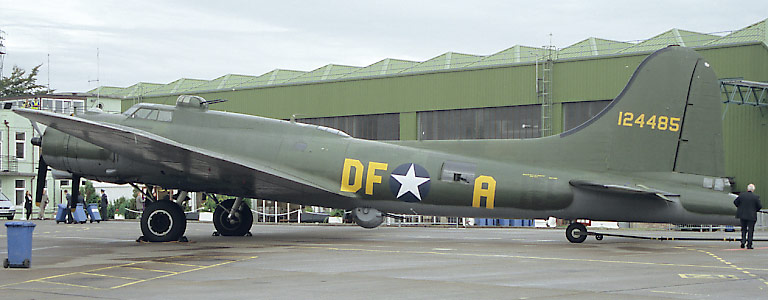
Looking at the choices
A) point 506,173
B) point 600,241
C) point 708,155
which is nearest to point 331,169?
point 506,173

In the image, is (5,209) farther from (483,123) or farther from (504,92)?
(504,92)

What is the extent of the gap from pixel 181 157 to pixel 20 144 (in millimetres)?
52096

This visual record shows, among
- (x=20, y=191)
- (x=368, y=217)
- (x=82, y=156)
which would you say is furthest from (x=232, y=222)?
(x=20, y=191)

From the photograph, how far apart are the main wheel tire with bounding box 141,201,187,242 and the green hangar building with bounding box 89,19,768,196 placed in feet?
56.9

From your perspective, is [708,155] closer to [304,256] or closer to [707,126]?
[707,126]

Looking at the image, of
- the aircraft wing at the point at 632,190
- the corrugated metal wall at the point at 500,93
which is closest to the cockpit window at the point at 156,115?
the aircraft wing at the point at 632,190

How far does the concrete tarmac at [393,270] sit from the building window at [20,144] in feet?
159

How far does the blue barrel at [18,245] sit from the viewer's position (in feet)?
54.2

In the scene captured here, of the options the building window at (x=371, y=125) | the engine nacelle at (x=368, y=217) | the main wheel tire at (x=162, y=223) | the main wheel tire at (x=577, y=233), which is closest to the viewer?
the main wheel tire at (x=577, y=233)

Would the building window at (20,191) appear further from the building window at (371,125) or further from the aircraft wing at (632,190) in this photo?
the aircraft wing at (632,190)

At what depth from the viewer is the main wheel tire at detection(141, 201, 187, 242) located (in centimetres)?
2472

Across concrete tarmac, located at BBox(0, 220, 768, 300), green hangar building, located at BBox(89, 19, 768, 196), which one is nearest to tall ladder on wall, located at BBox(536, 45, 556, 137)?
green hangar building, located at BBox(89, 19, 768, 196)

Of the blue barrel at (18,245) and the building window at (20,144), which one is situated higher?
the building window at (20,144)

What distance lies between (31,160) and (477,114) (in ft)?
132
